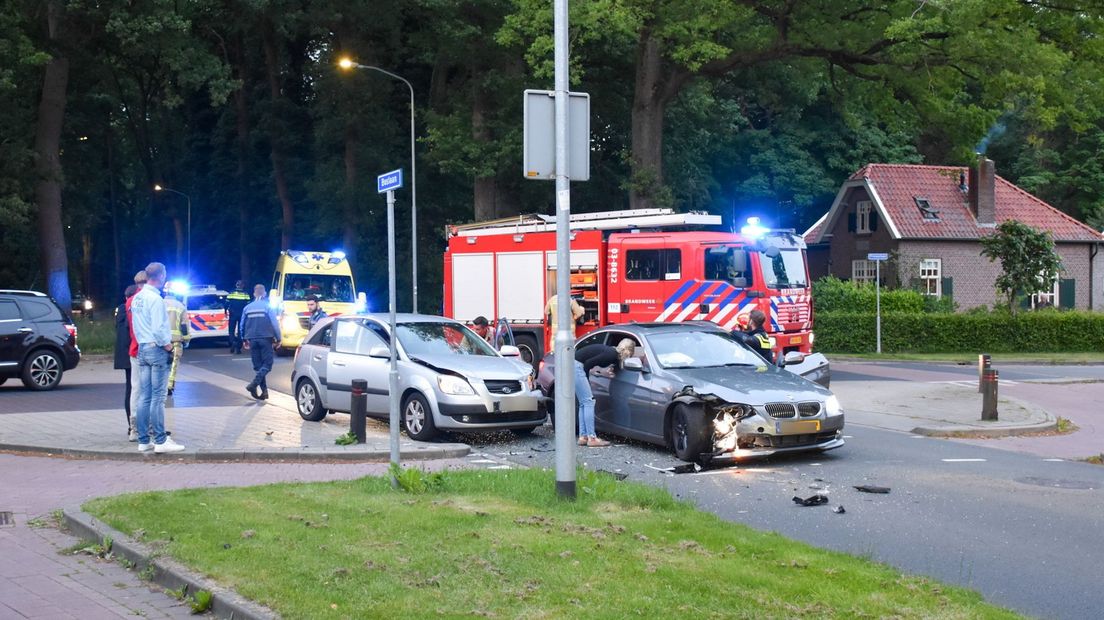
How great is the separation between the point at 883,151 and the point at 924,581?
49899 millimetres

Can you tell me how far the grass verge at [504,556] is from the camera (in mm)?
6164

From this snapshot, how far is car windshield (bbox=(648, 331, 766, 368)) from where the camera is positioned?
44.7ft

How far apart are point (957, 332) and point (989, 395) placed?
764 inches

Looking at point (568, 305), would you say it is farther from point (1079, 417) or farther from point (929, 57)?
point (929, 57)

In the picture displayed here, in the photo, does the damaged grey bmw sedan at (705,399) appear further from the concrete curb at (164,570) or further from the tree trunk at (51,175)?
the tree trunk at (51,175)

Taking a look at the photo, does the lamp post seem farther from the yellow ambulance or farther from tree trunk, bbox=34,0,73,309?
the yellow ambulance

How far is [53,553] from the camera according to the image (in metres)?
8.13

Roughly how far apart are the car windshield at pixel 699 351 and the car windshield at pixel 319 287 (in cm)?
1884

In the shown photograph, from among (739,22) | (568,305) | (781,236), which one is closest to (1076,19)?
(739,22)

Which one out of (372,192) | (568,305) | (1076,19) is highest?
(1076,19)

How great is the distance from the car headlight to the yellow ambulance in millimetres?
17096

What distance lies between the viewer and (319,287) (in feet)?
106

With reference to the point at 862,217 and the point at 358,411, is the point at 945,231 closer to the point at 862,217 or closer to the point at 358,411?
the point at 862,217

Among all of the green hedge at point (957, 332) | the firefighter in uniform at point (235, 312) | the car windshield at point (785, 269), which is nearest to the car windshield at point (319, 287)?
the firefighter in uniform at point (235, 312)
